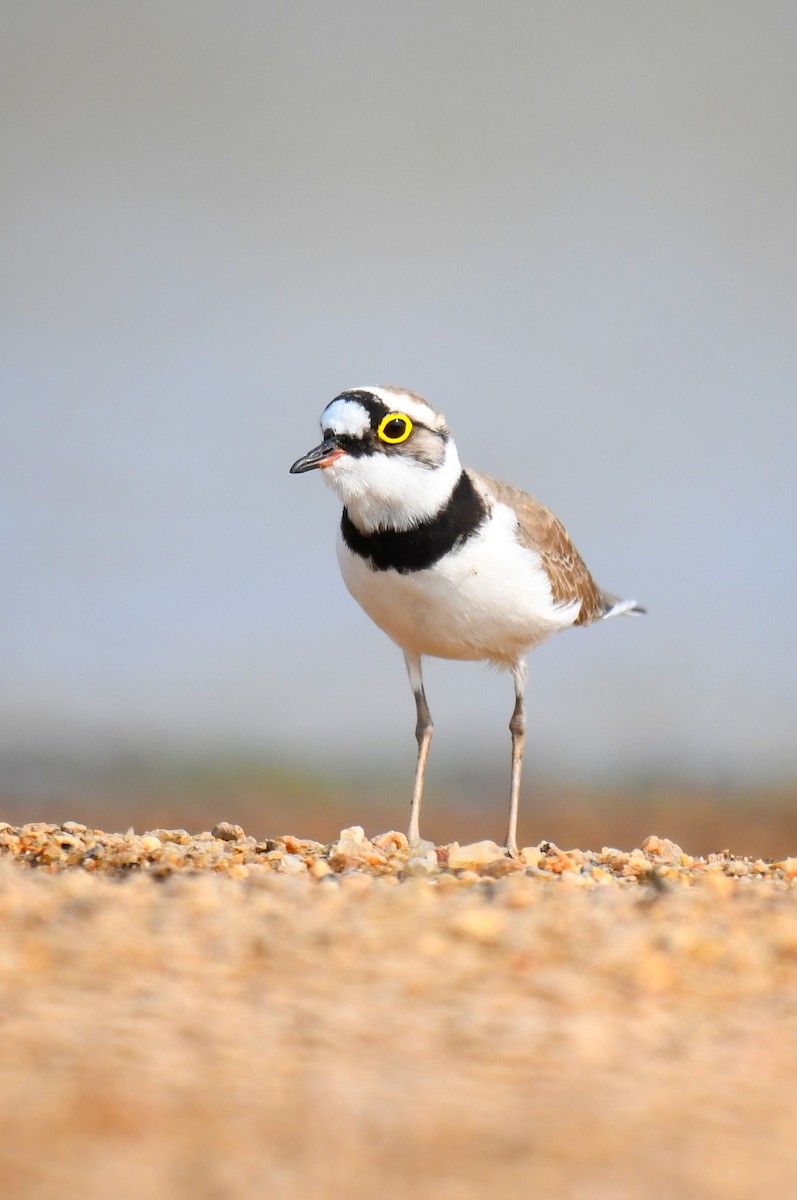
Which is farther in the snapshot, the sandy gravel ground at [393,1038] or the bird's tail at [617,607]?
the bird's tail at [617,607]

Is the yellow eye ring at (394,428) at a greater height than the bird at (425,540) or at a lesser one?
greater

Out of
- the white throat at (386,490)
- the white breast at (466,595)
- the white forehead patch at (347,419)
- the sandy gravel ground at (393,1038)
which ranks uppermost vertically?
the white forehead patch at (347,419)

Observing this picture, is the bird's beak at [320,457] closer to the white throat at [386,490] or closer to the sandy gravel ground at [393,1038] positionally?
the white throat at [386,490]

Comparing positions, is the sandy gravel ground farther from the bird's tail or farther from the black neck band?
the bird's tail

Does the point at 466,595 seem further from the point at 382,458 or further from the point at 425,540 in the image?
the point at 382,458

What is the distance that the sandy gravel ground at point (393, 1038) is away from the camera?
209 centimetres

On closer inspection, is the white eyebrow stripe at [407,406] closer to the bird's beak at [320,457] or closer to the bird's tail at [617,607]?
the bird's beak at [320,457]

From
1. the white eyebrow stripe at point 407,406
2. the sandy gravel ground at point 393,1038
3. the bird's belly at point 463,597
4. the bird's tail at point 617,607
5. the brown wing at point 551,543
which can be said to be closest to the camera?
the sandy gravel ground at point 393,1038

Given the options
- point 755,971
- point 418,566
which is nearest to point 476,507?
point 418,566

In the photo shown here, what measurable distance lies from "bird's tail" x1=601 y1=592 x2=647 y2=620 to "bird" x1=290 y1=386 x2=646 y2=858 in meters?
1.47

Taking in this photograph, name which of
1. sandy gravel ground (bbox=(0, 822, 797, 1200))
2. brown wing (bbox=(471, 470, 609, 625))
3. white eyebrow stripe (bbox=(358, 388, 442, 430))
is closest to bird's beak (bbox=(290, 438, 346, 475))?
white eyebrow stripe (bbox=(358, 388, 442, 430))

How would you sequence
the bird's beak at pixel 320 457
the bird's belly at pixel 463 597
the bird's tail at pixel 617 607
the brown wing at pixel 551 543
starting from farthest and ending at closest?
the bird's tail at pixel 617 607 → the brown wing at pixel 551 543 → the bird's belly at pixel 463 597 → the bird's beak at pixel 320 457

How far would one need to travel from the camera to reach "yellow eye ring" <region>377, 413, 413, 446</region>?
5824 millimetres

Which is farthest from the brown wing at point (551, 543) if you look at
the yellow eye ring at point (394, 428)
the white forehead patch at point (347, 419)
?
the white forehead patch at point (347, 419)
